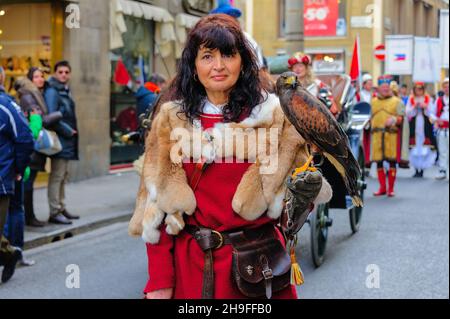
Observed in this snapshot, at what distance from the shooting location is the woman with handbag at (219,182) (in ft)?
10.1

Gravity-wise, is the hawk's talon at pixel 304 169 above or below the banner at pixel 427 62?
below

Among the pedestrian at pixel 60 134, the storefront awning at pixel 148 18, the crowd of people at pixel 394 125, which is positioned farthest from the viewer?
the storefront awning at pixel 148 18

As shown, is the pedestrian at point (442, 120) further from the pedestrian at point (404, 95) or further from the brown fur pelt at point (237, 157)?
the brown fur pelt at point (237, 157)

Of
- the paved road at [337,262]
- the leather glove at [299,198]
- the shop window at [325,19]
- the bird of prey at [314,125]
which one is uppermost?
the shop window at [325,19]

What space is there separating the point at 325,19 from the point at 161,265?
32.3 meters

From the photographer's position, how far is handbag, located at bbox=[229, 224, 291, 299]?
3078 mm

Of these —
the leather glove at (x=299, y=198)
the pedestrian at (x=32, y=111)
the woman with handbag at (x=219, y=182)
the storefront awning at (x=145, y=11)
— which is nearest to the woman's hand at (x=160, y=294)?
the woman with handbag at (x=219, y=182)

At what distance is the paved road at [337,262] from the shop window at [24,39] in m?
4.86

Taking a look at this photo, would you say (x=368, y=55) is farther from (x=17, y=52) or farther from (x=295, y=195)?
(x=295, y=195)

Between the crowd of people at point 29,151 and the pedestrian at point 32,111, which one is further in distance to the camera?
the pedestrian at point 32,111

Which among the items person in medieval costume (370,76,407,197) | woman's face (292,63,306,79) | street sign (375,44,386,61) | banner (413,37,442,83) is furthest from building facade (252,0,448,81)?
woman's face (292,63,306,79)

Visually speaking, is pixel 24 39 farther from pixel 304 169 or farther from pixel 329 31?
pixel 329 31

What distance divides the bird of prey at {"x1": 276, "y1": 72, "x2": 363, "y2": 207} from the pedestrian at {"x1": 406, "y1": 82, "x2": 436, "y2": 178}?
1532cm
